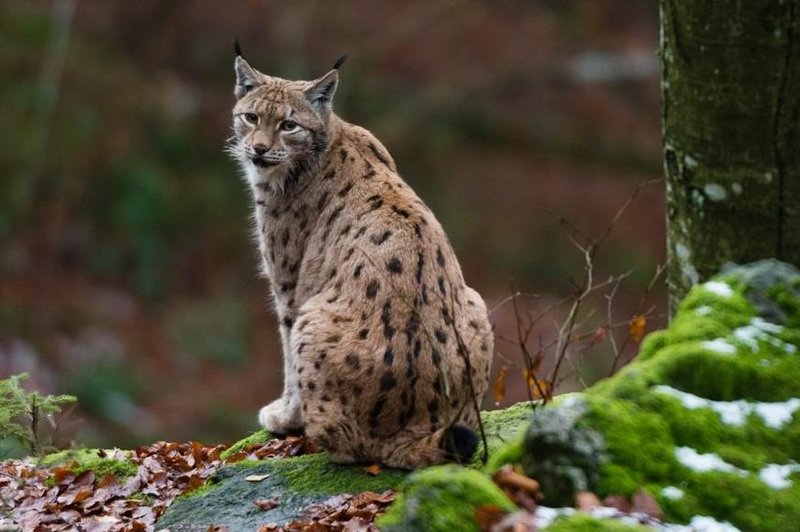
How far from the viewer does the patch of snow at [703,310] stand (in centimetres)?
535

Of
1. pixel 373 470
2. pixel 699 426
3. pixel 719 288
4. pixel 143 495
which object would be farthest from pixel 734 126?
pixel 143 495

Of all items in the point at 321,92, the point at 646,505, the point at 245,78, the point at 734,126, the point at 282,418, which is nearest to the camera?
the point at 646,505

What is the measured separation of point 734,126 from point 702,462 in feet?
5.94

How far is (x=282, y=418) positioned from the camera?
25.2 ft

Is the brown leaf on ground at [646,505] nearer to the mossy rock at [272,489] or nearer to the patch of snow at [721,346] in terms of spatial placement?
the patch of snow at [721,346]

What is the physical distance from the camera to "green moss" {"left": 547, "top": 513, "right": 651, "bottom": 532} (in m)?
4.32

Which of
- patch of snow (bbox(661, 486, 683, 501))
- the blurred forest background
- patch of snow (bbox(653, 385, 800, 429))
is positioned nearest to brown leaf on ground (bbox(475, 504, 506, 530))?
patch of snow (bbox(661, 486, 683, 501))

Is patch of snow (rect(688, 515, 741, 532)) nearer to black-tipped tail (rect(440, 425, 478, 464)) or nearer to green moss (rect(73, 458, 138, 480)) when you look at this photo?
black-tipped tail (rect(440, 425, 478, 464))

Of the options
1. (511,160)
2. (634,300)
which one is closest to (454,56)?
(511,160)

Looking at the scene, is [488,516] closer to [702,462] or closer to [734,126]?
[702,462]

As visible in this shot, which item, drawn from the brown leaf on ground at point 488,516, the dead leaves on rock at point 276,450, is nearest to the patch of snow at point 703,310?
the brown leaf on ground at point 488,516

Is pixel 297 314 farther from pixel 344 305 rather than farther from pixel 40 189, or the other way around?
pixel 40 189

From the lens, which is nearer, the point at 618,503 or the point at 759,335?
the point at 618,503

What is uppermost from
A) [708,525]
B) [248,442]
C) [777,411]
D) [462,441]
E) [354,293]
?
[354,293]
